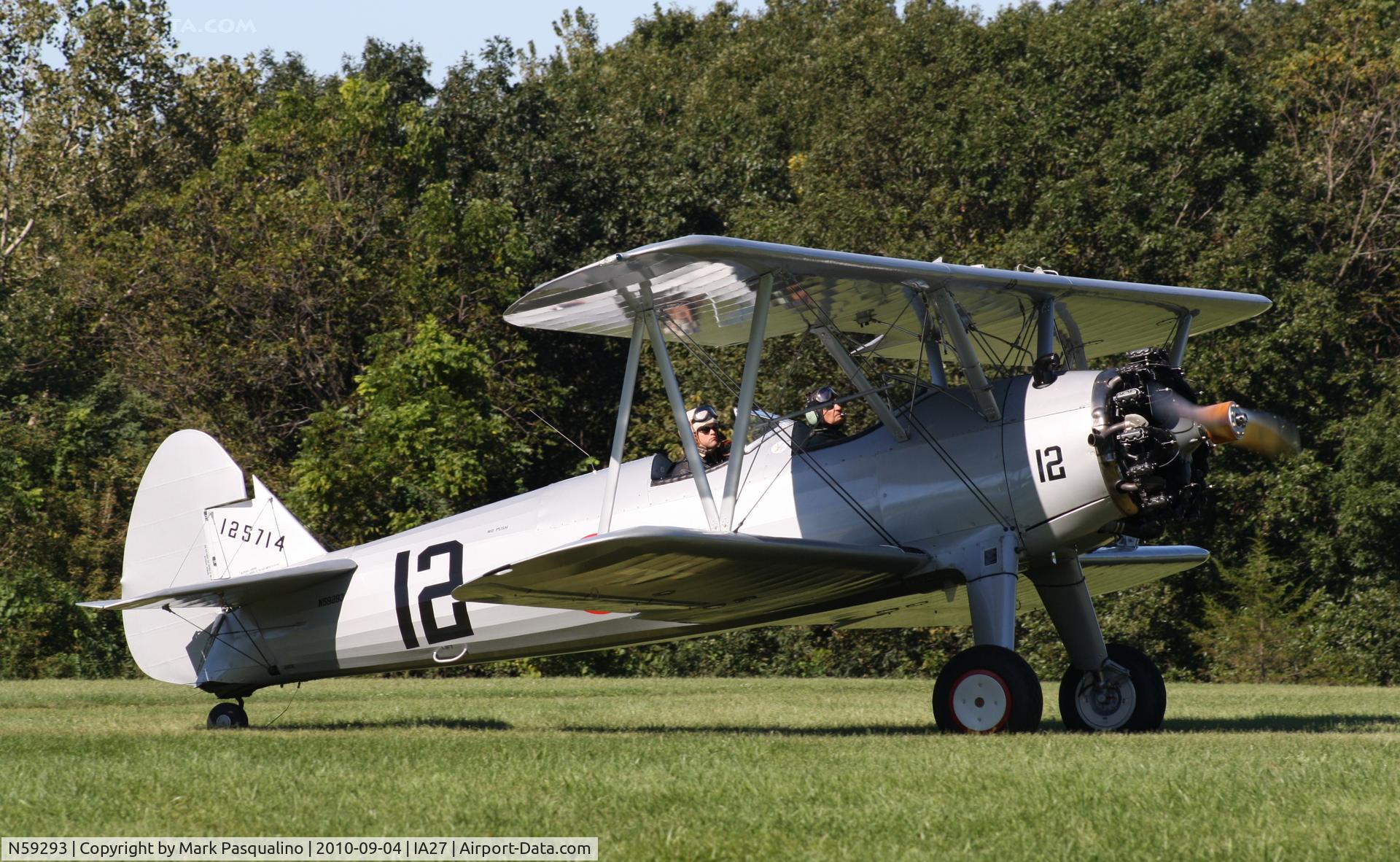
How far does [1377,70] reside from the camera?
26.3m

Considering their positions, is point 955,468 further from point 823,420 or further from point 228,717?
point 228,717

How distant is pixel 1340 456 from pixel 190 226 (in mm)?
20808

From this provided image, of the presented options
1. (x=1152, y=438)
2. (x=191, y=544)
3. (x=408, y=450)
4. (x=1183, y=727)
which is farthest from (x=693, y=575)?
(x=408, y=450)

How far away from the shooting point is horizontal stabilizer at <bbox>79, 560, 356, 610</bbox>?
11.0 meters

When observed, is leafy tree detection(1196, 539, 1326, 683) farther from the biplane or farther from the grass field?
the grass field

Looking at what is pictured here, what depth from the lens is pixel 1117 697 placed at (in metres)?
9.79

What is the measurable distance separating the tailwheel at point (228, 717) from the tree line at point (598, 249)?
20.1ft

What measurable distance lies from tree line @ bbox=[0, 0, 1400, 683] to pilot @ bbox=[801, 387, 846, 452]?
24.1ft

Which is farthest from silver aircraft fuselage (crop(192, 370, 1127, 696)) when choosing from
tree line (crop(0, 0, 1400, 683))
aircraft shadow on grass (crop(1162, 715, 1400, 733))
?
tree line (crop(0, 0, 1400, 683))

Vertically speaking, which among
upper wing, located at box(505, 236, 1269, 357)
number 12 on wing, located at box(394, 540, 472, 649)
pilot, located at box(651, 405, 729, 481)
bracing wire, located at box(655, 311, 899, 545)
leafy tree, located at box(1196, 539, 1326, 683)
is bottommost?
leafy tree, located at box(1196, 539, 1326, 683)

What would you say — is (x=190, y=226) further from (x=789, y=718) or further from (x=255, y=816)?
(x=255, y=816)

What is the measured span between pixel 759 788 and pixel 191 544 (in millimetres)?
7496

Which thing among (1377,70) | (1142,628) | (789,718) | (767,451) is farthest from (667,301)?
(1377,70)

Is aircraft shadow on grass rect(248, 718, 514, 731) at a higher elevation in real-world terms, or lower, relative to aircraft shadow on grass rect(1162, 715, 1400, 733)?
higher
